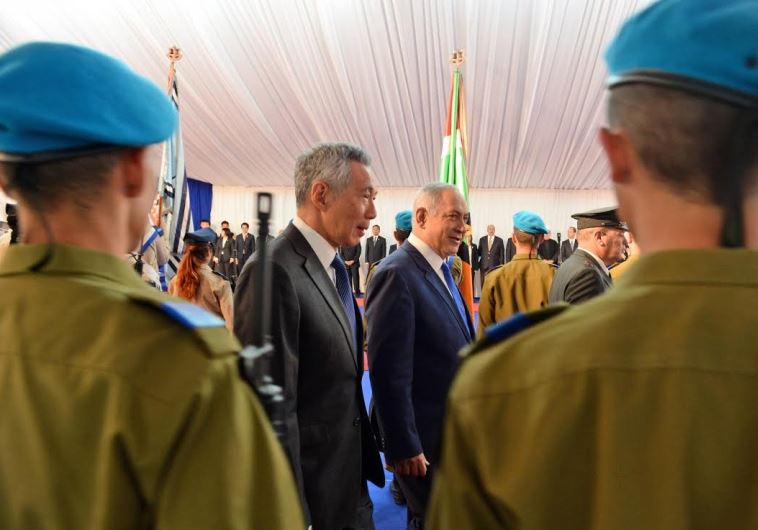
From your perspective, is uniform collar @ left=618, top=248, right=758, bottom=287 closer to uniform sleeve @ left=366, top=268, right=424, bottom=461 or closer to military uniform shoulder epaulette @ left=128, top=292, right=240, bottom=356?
military uniform shoulder epaulette @ left=128, top=292, right=240, bottom=356

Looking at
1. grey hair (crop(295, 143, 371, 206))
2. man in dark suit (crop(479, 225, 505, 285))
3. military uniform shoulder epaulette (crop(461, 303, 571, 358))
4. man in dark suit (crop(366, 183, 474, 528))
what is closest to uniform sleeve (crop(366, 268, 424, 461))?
man in dark suit (crop(366, 183, 474, 528))

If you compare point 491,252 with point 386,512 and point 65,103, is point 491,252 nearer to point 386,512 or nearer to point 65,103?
point 386,512

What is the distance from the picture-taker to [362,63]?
8.78 metres

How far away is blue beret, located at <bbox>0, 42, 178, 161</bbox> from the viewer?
727 millimetres

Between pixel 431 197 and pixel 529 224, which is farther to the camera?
pixel 529 224

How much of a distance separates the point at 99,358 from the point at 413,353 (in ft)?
5.14

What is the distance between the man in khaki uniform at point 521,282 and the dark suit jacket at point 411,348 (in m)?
1.41

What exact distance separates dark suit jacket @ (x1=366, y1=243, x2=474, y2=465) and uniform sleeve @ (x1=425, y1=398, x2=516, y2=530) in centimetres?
133

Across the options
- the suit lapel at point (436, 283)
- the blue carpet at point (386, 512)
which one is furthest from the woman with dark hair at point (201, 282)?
the suit lapel at point (436, 283)

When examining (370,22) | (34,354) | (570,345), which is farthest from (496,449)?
(370,22)

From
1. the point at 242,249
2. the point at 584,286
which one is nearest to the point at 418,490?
the point at 584,286

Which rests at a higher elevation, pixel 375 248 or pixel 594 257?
pixel 375 248

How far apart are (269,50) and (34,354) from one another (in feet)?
27.9

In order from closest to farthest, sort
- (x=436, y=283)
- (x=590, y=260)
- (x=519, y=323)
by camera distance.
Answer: (x=519, y=323)
(x=436, y=283)
(x=590, y=260)
